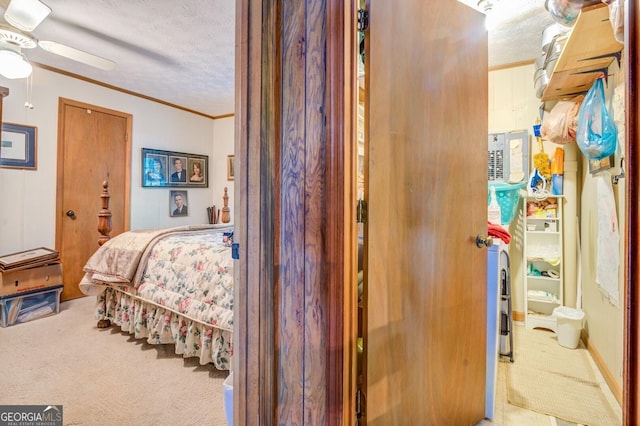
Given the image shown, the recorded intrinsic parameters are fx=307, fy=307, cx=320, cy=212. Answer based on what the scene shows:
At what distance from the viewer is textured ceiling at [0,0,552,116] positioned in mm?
2240

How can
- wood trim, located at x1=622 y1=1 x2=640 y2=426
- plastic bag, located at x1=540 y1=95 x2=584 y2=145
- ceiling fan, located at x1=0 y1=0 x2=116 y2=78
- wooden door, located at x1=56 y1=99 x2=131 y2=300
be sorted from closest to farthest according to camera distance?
wood trim, located at x1=622 y1=1 x2=640 y2=426 < ceiling fan, located at x1=0 y1=0 x2=116 y2=78 < plastic bag, located at x1=540 y1=95 x2=584 y2=145 < wooden door, located at x1=56 y1=99 x2=131 y2=300

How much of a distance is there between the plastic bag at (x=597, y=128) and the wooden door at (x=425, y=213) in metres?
0.69

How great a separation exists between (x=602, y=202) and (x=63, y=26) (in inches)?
165

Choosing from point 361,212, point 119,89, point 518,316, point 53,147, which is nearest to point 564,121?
point 518,316

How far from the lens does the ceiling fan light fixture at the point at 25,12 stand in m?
1.80

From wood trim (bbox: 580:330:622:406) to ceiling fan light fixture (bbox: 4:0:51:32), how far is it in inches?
158

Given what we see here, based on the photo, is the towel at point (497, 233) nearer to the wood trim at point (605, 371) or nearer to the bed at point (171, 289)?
the wood trim at point (605, 371)

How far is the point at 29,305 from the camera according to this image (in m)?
2.87

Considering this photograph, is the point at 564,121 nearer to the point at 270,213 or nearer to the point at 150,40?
the point at 270,213

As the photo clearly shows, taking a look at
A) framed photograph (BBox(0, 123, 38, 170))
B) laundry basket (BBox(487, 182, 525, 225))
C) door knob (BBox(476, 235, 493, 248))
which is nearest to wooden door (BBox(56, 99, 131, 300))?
framed photograph (BBox(0, 123, 38, 170))

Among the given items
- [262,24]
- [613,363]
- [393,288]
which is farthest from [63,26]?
[613,363]

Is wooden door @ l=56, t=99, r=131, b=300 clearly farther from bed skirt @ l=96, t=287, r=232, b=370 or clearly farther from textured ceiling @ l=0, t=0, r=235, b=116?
bed skirt @ l=96, t=287, r=232, b=370

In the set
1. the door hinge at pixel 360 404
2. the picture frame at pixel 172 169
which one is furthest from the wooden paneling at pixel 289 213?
the picture frame at pixel 172 169

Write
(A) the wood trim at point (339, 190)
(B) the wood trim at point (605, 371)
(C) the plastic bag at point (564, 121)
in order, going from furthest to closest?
(C) the plastic bag at point (564, 121)
(B) the wood trim at point (605, 371)
(A) the wood trim at point (339, 190)
